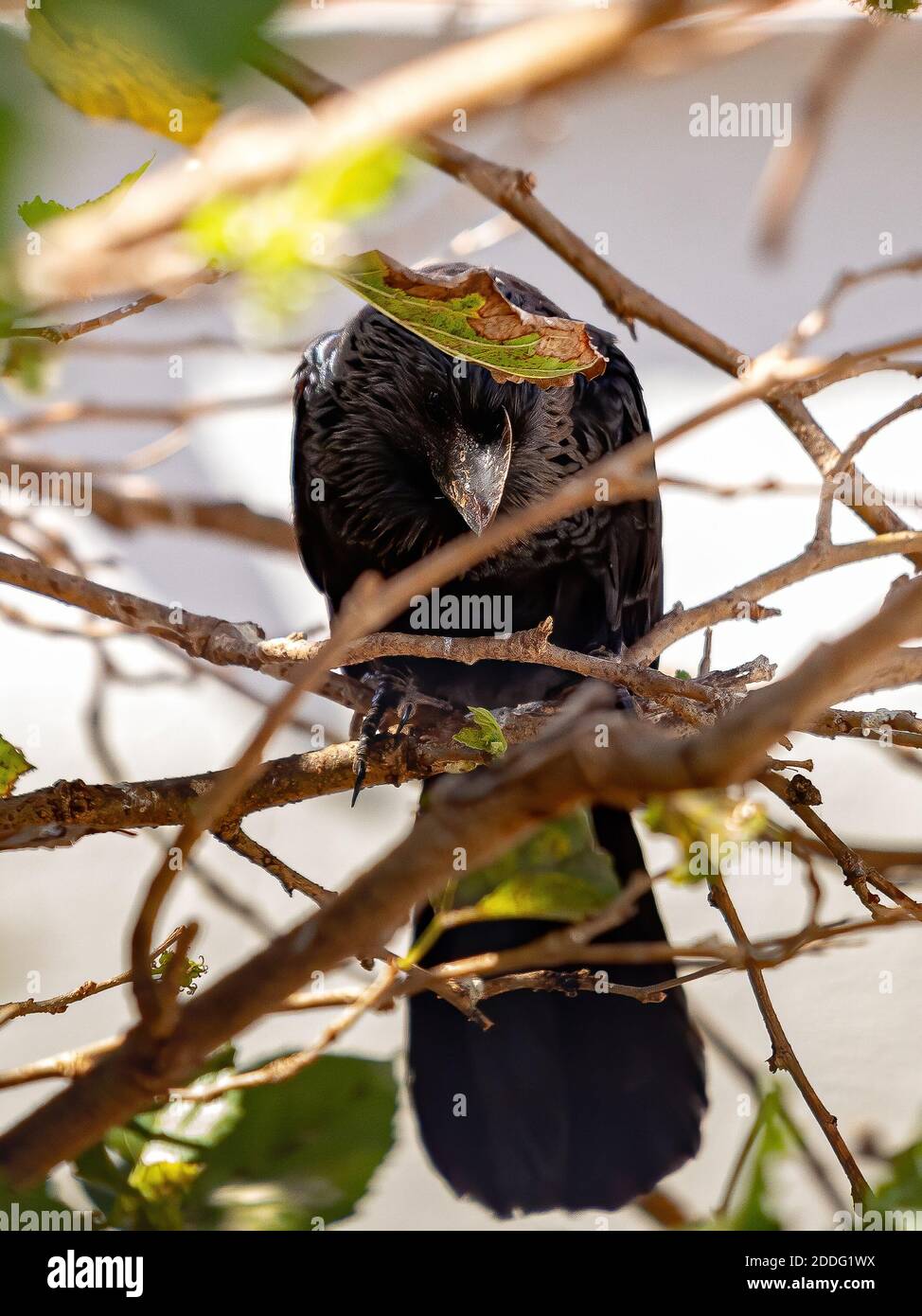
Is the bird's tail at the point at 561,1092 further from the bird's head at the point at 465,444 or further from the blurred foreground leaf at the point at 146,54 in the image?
the blurred foreground leaf at the point at 146,54

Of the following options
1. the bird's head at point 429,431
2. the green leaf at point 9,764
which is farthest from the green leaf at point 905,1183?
the bird's head at point 429,431

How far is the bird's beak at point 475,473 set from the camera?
6.12ft

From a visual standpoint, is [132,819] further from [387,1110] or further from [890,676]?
[890,676]

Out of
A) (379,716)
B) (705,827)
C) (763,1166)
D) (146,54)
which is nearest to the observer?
(146,54)

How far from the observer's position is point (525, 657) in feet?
3.99

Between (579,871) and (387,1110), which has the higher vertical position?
→ (579,871)

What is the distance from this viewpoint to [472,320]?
69 centimetres

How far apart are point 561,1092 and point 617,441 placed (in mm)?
1137

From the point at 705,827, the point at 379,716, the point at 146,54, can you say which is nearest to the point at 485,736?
the point at 705,827

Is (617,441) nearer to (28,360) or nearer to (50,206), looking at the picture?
(28,360)

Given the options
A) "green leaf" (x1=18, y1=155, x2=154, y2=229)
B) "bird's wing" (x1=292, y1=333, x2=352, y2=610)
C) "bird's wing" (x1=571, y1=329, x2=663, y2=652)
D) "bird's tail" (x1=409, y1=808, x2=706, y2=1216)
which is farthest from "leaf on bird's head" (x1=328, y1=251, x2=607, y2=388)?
"bird's wing" (x1=292, y1=333, x2=352, y2=610)

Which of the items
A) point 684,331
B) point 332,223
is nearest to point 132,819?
point 684,331

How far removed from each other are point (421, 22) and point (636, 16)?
83.0 inches
